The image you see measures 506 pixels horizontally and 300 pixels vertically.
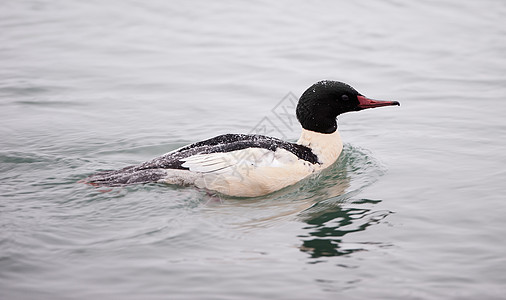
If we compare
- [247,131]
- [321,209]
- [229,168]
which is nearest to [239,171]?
[229,168]

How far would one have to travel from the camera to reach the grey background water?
6227 mm

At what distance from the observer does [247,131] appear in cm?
1063

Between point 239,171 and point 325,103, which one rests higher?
point 325,103

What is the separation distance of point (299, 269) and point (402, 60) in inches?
323

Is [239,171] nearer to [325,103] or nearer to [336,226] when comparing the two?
[336,226]

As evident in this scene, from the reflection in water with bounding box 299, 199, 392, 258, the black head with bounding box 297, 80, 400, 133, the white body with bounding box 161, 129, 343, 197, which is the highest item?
the black head with bounding box 297, 80, 400, 133

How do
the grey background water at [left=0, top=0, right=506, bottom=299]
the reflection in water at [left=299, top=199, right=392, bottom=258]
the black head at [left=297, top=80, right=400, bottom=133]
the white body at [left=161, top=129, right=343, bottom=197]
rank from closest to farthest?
the grey background water at [left=0, top=0, right=506, bottom=299], the reflection in water at [left=299, top=199, right=392, bottom=258], the white body at [left=161, top=129, right=343, bottom=197], the black head at [left=297, top=80, right=400, bottom=133]

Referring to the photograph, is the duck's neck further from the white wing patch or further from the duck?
the white wing patch

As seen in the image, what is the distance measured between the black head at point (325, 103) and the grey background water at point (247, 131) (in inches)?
28.2

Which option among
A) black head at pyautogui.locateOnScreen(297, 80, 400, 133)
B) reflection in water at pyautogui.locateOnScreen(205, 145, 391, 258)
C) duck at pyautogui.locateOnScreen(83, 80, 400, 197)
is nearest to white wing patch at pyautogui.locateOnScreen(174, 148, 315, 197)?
duck at pyautogui.locateOnScreen(83, 80, 400, 197)

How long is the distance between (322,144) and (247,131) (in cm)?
206

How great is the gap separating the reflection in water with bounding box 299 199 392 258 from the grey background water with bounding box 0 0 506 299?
0.03 metres

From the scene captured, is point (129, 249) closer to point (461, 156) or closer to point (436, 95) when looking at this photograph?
point (461, 156)

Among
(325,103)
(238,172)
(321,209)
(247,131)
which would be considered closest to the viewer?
(321,209)
